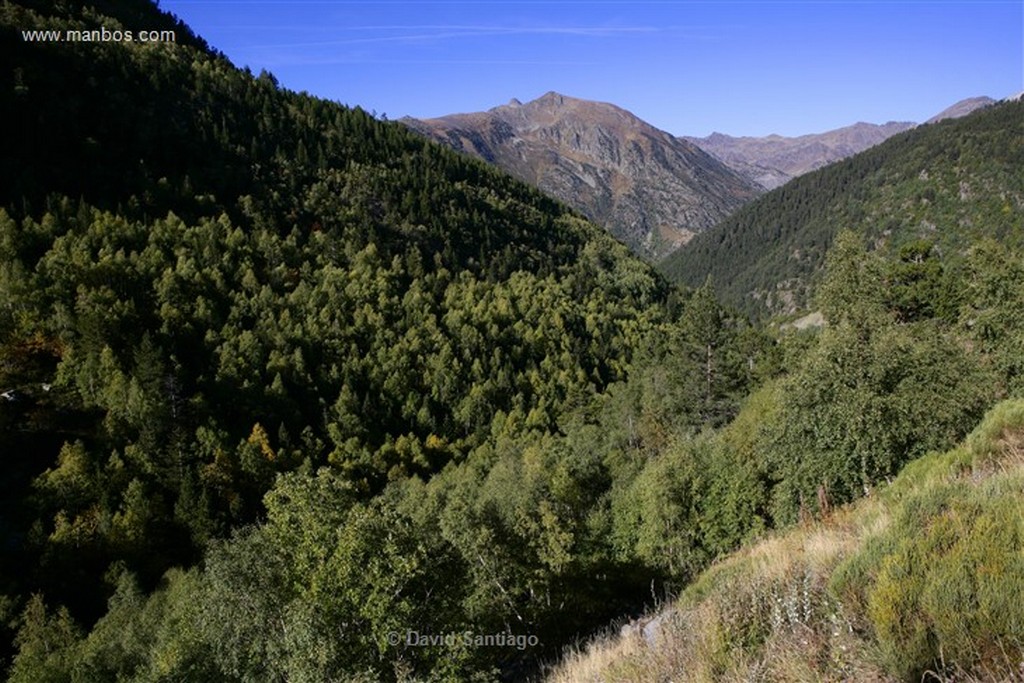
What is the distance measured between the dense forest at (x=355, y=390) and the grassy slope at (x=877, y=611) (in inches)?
12.8

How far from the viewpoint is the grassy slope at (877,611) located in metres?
4.63

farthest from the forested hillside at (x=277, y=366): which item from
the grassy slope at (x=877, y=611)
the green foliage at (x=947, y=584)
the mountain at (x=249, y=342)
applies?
the green foliage at (x=947, y=584)

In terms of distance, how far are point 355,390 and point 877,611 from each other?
101 metres

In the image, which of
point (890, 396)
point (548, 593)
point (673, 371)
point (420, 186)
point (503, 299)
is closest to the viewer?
point (890, 396)

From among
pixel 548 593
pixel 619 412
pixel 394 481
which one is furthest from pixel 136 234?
pixel 548 593

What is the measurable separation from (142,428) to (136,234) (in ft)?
153

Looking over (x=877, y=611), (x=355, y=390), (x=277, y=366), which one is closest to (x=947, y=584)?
(x=877, y=611)

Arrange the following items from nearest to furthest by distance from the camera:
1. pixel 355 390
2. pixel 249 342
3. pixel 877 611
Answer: pixel 877 611
pixel 249 342
pixel 355 390

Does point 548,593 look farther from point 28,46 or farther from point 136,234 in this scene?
point 28,46

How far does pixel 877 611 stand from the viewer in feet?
16.5

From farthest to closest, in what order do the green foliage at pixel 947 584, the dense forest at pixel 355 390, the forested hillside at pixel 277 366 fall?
1. the forested hillside at pixel 277 366
2. the dense forest at pixel 355 390
3. the green foliage at pixel 947 584

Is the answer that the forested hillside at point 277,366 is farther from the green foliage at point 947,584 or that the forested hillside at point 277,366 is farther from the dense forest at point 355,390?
the green foliage at point 947,584

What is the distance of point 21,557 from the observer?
202 ft

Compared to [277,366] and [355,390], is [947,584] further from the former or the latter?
[355,390]
